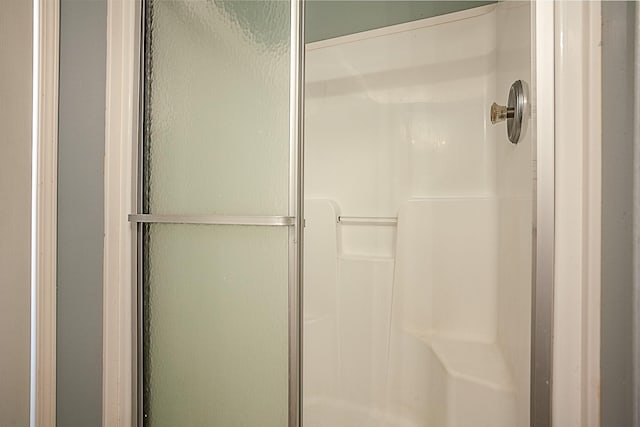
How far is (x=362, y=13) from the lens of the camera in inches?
72.0

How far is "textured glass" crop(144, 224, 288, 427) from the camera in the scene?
0.97 m

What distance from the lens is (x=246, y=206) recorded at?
99cm

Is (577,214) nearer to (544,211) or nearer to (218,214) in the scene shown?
(544,211)

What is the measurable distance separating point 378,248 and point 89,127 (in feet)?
3.74

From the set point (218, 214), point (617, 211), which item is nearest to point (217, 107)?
point (218, 214)

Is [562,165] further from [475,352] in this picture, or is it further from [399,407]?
[399,407]

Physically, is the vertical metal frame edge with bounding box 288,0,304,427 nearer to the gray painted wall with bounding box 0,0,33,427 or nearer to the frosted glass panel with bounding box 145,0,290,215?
the frosted glass panel with bounding box 145,0,290,215

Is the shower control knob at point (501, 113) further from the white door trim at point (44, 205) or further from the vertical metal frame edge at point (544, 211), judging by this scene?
the white door trim at point (44, 205)

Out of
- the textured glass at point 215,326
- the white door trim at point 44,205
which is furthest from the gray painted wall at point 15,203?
the textured glass at point 215,326

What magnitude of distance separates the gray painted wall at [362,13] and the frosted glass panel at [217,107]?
2.57 feet

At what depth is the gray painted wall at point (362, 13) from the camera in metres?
1.70

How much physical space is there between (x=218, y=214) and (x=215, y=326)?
274 millimetres

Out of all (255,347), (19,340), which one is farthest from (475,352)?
(19,340)

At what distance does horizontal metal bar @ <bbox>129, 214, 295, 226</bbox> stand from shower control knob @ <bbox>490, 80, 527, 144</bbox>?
62 centimetres
